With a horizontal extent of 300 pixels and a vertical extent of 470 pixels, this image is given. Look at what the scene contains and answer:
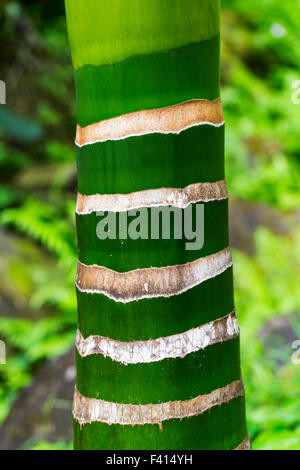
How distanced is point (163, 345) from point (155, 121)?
213 millimetres

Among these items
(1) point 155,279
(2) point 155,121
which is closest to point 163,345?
(1) point 155,279

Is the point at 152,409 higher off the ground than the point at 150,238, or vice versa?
the point at 150,238

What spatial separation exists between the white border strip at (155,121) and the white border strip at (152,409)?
0.26 metres

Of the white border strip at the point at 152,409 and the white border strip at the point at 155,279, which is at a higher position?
the white border strip at the point at 155,279

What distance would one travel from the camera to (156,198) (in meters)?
0.44

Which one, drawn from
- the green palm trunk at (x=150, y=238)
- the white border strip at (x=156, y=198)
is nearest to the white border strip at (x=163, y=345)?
the green palm trunk at (x=150, y=238)

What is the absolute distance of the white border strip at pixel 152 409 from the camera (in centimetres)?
46

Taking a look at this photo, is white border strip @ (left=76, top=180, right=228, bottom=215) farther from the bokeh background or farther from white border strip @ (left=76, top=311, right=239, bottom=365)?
the bokeh background

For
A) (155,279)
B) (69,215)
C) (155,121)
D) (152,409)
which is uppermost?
(69,215)

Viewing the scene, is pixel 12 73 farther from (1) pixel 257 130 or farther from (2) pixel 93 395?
(2) pixel 93 395

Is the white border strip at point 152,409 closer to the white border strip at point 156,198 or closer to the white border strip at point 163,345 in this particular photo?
the white border strip at point 163,345

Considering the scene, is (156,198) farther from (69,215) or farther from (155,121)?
(69,215)

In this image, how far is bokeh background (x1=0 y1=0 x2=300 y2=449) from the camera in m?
1.61

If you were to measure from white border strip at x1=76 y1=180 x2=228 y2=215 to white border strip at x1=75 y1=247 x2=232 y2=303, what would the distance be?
0.06 meters
